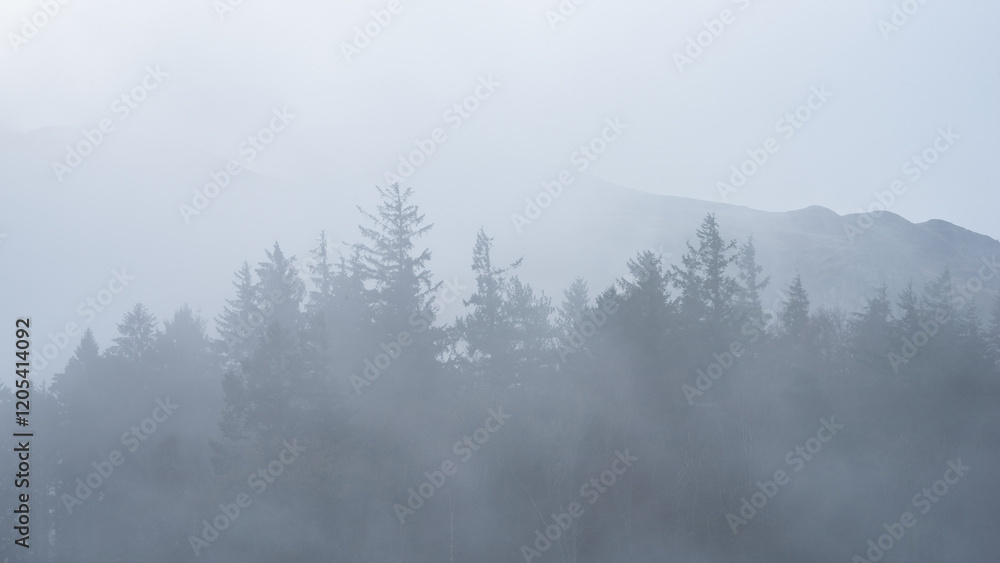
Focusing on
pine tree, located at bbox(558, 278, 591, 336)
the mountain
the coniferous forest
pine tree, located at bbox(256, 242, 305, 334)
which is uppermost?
the mountain

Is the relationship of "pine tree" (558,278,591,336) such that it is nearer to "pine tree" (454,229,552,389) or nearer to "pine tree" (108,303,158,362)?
"pine tree" (454,229,552,389)

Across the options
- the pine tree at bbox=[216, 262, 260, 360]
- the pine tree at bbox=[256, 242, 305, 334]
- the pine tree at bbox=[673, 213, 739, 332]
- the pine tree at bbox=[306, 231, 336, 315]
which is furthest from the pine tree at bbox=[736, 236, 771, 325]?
the pine tree at bbox=[216, 262, 260, 360]

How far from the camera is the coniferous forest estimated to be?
29703 millimetres

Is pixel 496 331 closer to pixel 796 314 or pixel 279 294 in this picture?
pixel 279 294

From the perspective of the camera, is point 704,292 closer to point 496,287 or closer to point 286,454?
point 496,287

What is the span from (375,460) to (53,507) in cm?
2458

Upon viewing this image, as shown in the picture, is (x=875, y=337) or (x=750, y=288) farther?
(x=750, y=288)

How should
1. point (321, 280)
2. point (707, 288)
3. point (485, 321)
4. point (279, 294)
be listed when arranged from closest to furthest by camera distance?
point (485, 321) < point (707, 288) < point (279, 294) < point (321, 280)

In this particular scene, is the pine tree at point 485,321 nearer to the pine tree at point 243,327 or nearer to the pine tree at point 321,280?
the pine tree at point 321,280

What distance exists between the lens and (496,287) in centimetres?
3544

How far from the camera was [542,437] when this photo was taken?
32.1 m

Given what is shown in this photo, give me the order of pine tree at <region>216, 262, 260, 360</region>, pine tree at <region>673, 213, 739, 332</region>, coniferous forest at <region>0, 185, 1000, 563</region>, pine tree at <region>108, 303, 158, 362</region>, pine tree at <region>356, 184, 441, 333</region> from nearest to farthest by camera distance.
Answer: coniferous forest at <region>0, 185, 1000, 563</region> → pine tree at <region>356, 184, 441, 333</region> → pine tree at <region>673, 213, 739, 332</region> → pine tree at <region>216, 262, 260, 360</region> → pine tree at <region>108, 303, 158, 362</region>

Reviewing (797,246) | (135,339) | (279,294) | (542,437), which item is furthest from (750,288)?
(797,246)

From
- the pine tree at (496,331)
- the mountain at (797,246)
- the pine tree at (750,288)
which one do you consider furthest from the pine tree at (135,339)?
the mountain at (797,246)
